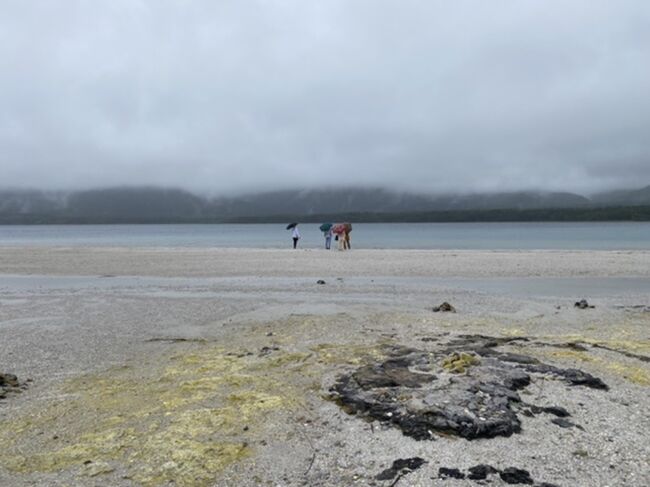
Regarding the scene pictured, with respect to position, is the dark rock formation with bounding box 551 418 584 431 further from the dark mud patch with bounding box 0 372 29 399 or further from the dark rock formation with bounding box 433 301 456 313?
the dark rock formation with bounding box 433 301 456 313

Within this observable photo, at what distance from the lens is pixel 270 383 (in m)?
8.47

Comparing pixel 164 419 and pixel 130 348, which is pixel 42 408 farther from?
pixel 130 348

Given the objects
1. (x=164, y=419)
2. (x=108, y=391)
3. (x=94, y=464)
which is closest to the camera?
(x=94, y=464)

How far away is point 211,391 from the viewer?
8.10 metres

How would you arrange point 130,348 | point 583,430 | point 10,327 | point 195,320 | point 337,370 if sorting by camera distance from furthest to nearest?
point 195,320 → point 10,327 → point 130,348 → point 337,370 → point 583,430

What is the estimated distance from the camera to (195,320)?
1490cm

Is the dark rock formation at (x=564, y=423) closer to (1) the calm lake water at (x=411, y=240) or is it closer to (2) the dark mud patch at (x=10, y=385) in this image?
(2) the dark mud patch at (x=10, y=385)

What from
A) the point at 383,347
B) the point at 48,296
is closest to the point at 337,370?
the point at 383,347

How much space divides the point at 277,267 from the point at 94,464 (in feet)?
83.1

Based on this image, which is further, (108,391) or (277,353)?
(277,353)

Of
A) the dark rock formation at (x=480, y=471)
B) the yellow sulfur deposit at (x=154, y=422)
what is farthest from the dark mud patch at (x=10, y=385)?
the dark rock formation at (x=480, y=471)

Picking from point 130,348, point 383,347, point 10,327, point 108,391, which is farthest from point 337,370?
point 10,327

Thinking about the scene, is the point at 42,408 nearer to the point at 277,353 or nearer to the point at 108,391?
the point at 108,391

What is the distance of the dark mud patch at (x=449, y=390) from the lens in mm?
6309
